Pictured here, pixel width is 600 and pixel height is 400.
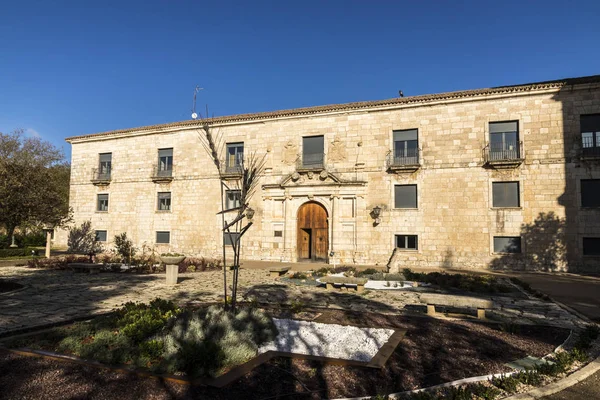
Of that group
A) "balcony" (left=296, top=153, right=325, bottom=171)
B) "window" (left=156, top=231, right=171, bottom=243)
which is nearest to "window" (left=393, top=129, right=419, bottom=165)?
"balcony" (left=296, top=153, right=325, bottom=171)

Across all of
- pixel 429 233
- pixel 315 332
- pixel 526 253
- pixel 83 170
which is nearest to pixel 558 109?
pixel 526 253

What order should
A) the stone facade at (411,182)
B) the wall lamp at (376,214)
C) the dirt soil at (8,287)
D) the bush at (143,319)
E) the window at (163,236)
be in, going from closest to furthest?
the bush at (143,319) < the dirt soil at (8,287) < the stone facade at (411,182) < the wall lamp at (376,214) < the window at (163,236)

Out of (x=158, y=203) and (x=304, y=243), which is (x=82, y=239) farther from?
(x=304, y=243)

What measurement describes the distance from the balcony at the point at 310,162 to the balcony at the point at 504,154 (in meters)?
8.56

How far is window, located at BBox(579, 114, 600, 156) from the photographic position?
1669cm

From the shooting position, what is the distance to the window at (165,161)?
2455 cm

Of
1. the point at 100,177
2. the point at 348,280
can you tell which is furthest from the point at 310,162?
the point at 100,177

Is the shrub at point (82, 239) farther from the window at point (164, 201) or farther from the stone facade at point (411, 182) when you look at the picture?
the window at point (164, 201)

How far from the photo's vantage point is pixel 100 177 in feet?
86.5

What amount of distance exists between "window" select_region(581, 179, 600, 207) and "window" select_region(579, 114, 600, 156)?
1.32 metres

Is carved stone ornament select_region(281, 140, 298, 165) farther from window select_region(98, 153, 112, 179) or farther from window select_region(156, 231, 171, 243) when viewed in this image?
window select_region(98, 153, 112, 179)

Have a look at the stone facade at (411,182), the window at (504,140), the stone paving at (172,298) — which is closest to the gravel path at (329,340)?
the stone paving at (172,298)

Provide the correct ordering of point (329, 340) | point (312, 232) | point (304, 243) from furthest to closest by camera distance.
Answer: point (304, 243), point (312, 232), point (329, 340)

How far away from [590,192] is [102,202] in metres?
29.9
